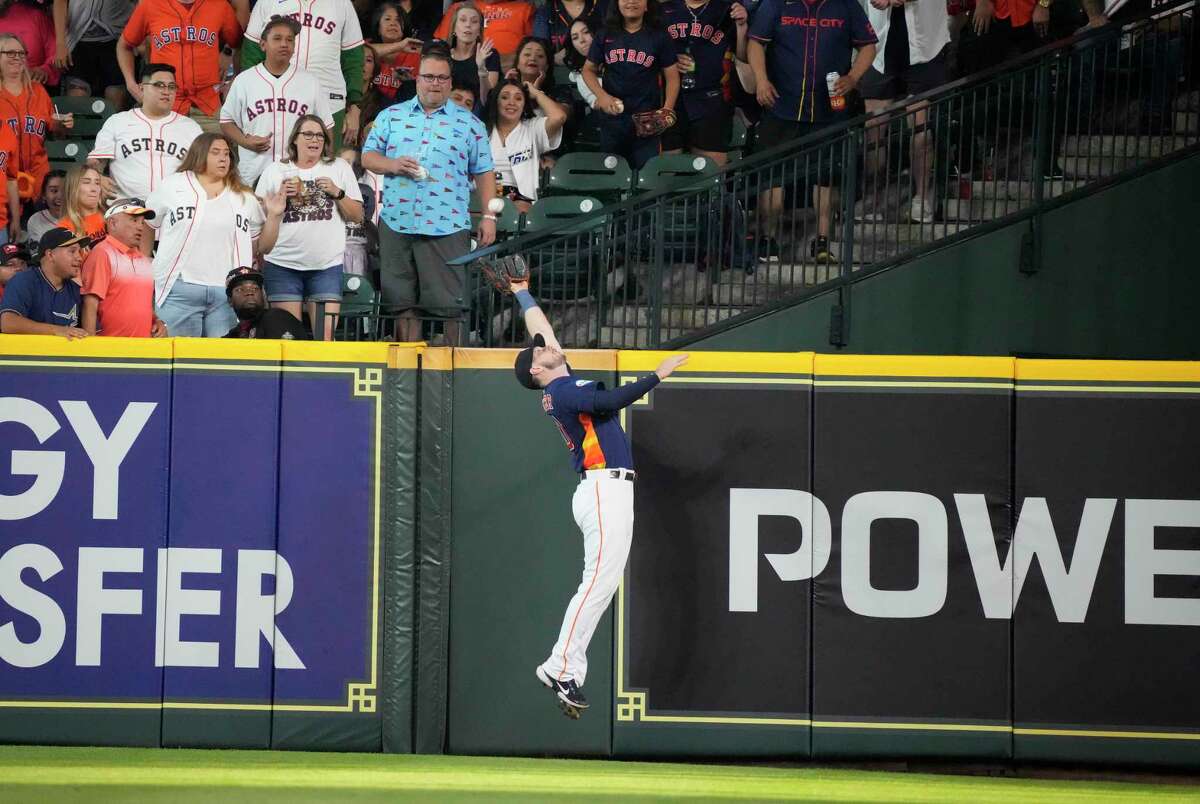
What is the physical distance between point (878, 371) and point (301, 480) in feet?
10.1

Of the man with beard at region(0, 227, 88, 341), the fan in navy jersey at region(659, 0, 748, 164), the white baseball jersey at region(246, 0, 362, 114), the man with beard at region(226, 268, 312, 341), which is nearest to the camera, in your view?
the man with beard at region(0, 227, 88, 341)

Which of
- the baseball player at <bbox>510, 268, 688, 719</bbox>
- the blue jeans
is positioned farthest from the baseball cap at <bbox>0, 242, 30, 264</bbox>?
the baseball player at <bbox>510, 268, 688, 719</bbox>

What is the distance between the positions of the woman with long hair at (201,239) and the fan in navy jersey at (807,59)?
4.32 meters

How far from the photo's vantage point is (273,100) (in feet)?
40.9

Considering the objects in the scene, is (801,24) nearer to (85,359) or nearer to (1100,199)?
(1100,199)

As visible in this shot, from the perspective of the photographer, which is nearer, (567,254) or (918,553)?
(918,553)

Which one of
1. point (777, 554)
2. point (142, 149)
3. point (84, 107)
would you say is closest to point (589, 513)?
point (777, 554)

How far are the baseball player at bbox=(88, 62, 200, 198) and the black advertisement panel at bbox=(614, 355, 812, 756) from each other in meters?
5.93

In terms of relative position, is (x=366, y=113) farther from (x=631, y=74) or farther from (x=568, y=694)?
(x=568, y=694)

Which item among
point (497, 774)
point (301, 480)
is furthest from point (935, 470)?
point (301, 480)

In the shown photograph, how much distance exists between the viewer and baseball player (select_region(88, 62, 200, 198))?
481 inches

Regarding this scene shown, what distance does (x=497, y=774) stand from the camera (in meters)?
7.60

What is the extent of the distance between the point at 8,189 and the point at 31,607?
19.4 feet

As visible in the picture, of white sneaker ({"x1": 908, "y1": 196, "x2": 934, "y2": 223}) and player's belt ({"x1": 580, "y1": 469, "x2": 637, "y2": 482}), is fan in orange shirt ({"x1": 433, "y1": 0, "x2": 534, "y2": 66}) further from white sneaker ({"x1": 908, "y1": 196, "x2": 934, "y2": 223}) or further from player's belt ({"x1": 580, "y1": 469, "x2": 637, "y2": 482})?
player's belt ({"x1": 580, "y1": 469, "x2": 637, "y2": 482})
